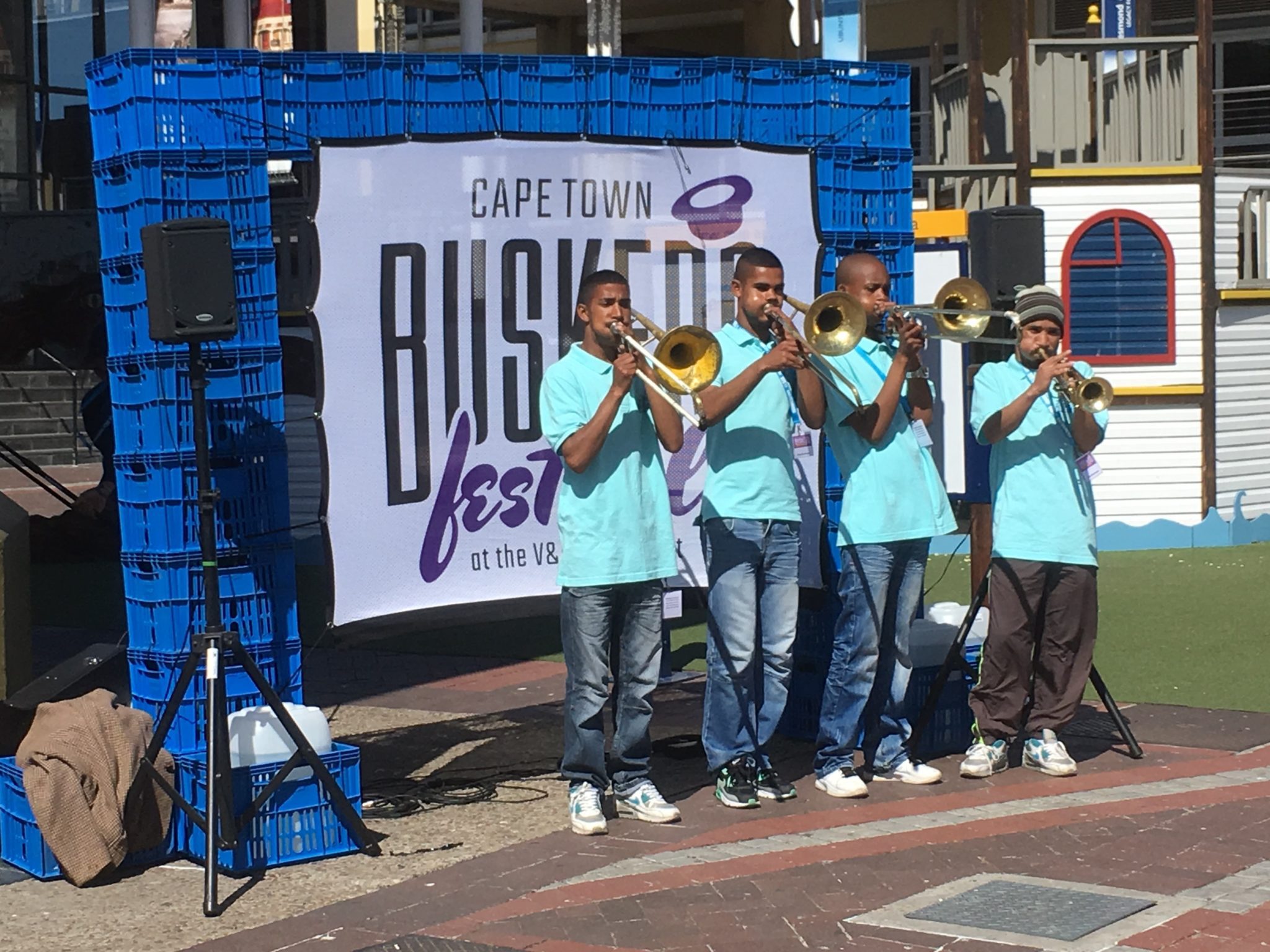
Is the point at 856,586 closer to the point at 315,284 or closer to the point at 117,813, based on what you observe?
the point at 315,284

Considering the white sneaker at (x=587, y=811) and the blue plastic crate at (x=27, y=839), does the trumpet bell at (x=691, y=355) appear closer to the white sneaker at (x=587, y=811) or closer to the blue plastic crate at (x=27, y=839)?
the white sneaker at (x=587, y=811)

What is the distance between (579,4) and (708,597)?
12680 millimetres

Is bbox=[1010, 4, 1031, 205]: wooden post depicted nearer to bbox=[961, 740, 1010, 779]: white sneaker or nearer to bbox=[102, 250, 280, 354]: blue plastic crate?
bbox=[961, 740, 1010, 779]: white sneaker

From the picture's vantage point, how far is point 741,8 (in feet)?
60.0

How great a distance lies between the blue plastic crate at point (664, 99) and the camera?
729 cm

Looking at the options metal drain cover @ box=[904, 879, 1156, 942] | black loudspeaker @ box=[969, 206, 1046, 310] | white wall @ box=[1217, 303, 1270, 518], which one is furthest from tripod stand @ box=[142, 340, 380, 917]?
white wall @ box=[1217, 303, 1270, 518]

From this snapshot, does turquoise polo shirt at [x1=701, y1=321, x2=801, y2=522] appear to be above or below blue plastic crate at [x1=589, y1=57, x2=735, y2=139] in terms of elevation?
below

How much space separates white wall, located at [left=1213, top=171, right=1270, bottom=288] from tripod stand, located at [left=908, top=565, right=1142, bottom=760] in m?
8.64

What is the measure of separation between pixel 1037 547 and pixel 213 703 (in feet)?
10.5

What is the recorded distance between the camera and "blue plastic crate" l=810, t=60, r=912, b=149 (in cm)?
775

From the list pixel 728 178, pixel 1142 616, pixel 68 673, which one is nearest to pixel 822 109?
pixel 728 178

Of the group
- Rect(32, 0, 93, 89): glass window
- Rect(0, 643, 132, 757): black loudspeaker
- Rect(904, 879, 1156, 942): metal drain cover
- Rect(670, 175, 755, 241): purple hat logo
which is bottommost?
Rect(904, 879, 1156, 942): metal drain cover

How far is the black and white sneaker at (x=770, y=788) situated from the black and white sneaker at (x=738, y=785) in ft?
0.09

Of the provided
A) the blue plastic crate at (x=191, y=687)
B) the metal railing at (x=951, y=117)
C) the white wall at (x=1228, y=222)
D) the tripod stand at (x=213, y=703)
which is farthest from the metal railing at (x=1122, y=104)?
the tripod stand at (x=213, y=703)
